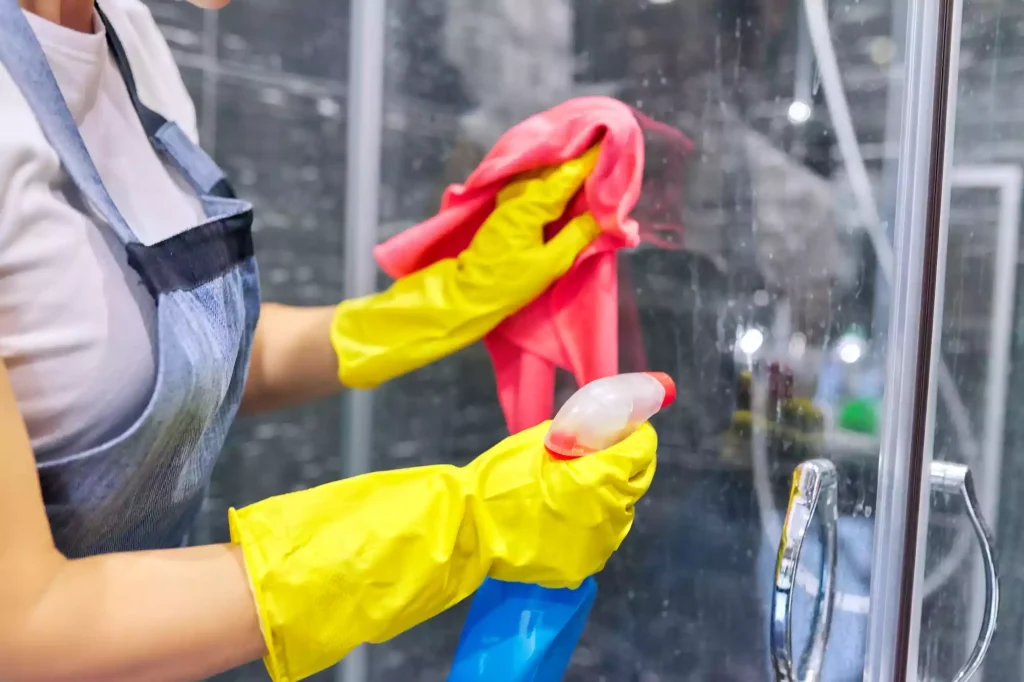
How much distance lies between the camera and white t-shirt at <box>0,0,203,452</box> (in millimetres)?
548

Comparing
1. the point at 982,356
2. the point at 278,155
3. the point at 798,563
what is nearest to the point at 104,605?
the point at 798,563

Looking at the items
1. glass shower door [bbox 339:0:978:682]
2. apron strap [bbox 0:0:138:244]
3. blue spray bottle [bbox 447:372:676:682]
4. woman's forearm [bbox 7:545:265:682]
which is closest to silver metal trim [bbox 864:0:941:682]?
glass shower door [bbox 339:0:978:682]

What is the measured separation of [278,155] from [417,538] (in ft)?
2.27

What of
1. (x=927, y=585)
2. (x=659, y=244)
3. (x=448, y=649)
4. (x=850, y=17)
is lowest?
(x=448, y=649)

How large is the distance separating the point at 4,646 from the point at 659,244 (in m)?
0.71

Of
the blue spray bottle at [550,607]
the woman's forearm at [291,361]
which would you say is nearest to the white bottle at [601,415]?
the blue spray bottle at [550,607]

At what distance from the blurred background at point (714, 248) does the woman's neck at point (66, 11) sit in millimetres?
303

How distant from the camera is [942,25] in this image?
2.46ft

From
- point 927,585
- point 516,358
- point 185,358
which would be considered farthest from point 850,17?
point 185,358

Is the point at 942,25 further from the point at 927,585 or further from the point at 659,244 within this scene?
the point at 927,585

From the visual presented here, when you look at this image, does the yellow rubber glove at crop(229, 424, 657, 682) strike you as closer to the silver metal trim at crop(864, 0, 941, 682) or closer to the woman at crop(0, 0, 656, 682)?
the woman at crop(0, 0, 656, 682)

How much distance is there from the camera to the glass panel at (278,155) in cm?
104

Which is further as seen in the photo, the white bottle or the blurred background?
the blurred background

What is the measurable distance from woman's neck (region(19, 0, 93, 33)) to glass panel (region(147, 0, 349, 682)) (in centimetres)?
30
